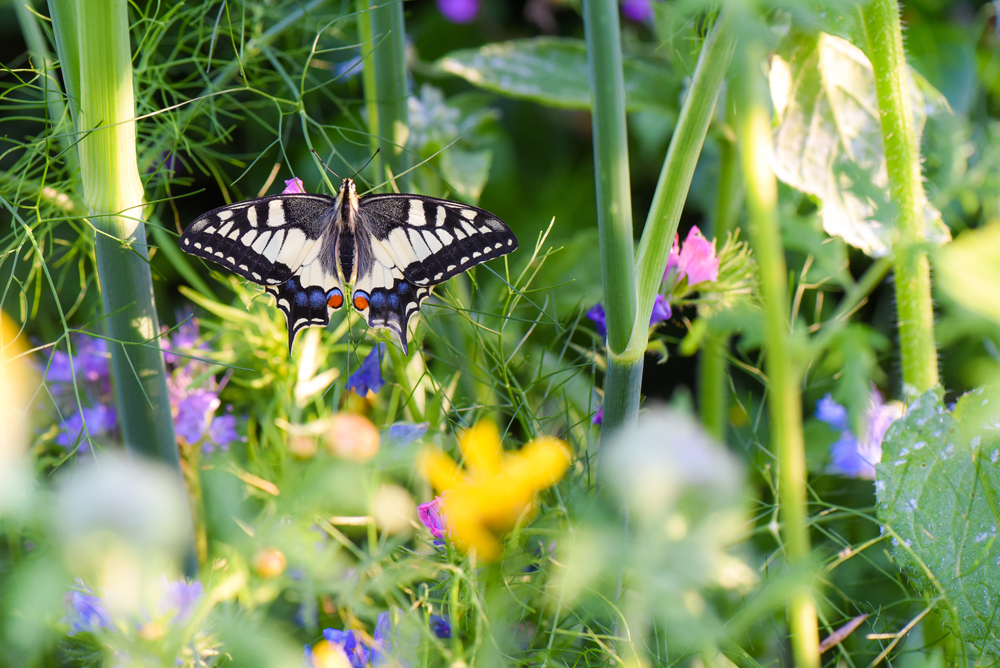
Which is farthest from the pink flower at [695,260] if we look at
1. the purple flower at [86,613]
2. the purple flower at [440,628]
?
the purple flower at [86,613]

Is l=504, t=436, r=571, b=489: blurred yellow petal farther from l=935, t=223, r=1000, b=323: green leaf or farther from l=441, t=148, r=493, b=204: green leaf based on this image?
l=441, t=148, r=493, b=204: green leaf

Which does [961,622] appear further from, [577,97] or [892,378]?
[892,378]

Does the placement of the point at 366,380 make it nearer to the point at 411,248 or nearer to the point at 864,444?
the point at 411,248

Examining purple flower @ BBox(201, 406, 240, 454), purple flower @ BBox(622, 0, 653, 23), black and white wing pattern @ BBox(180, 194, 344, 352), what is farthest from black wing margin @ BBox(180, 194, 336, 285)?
purple flower @ BBox(622, 0, 653, 23)

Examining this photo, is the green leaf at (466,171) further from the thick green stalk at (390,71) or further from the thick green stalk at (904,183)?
the thick green stalk at (904,183)

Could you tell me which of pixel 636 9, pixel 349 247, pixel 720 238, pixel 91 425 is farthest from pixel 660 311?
pixel 636 9
